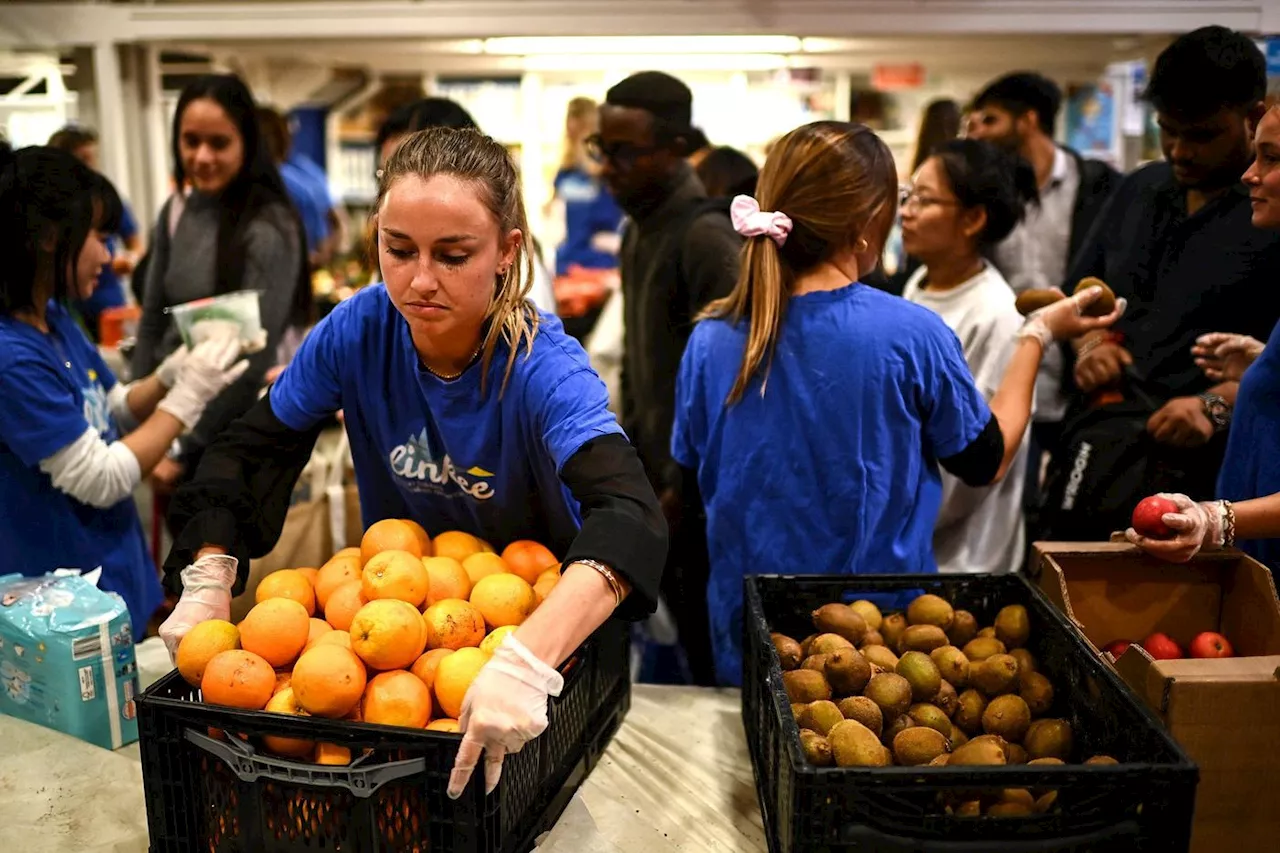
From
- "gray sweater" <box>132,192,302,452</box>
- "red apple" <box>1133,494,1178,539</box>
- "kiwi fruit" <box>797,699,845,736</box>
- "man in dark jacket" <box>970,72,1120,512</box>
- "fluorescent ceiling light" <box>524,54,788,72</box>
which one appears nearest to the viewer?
"kiwi fruit" <box>797,699,845,736</box>

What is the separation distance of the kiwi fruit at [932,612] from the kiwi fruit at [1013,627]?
0.07 meters

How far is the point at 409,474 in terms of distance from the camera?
1.69 metres

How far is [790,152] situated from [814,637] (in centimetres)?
86

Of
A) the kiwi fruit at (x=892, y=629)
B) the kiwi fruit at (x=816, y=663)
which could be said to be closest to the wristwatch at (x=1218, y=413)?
the kiwi fruit at (x=892, y=629)

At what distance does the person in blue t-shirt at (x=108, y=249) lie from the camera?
4605 millimetres

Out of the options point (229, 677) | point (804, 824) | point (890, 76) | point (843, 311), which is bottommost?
point (804, 824)

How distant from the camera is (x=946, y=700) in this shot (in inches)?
56.7

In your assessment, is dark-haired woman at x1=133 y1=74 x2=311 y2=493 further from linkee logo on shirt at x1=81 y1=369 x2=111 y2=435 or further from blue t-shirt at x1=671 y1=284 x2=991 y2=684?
blue t-shirt at x1=671 y1=284 x2=991 y2=684

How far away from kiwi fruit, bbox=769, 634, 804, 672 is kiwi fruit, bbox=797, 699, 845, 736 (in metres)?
0.14

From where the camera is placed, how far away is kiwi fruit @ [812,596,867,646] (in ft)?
5.14

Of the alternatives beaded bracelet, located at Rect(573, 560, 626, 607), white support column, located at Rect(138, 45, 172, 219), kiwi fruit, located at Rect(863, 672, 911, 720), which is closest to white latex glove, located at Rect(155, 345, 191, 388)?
beaded bracelet, located at Rect(573, 560, 626, 607)

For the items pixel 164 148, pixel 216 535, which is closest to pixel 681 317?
pixel 216 535

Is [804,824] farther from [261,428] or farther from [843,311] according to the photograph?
Result: [261,428]

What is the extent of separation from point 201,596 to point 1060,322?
169 centimetres
